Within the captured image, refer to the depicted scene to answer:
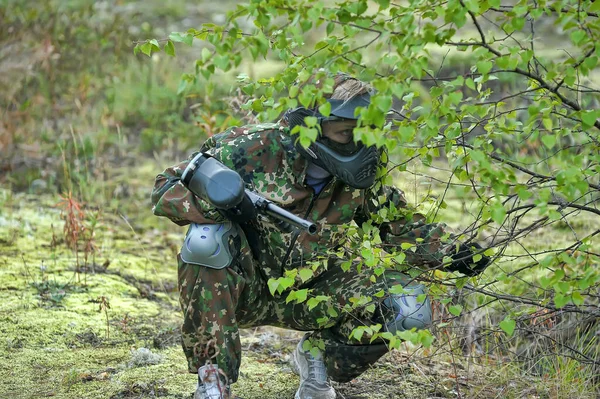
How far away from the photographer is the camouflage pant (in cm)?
317

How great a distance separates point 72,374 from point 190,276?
31.9 inches

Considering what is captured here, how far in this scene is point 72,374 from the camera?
11.7ft

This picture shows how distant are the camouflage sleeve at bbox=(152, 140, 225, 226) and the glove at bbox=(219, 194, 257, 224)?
0.04 m

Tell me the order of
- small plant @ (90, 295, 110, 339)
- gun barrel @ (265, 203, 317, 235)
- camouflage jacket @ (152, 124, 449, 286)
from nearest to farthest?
gun barrel @ (265, 203, 317, 235), camouflage jacket @ (152, 124, 449, 286), small plant @ (90, 295, 110, 339)

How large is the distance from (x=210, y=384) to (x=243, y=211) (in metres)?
0.68

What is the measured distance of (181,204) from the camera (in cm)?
315

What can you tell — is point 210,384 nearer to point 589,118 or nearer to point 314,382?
point 314,382

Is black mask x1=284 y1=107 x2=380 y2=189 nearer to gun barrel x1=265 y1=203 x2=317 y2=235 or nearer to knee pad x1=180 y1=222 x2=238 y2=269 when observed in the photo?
gun barrel x1=265 y1=203 x2=317 y2=235

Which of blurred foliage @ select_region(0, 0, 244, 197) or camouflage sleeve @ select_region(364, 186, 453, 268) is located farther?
blurred foliage @ select_region(0, 0, 244, 197)

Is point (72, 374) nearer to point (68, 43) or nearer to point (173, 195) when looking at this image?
point (173, 195)

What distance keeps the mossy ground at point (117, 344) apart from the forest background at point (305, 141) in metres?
A: 0.01

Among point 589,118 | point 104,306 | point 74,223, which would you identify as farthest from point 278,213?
point 74,223

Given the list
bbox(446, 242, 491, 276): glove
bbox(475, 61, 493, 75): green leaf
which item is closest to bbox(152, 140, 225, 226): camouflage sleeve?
bbox(446, 242, 491, 276): glove

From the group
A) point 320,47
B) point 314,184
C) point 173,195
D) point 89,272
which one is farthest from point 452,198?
point 320,47
